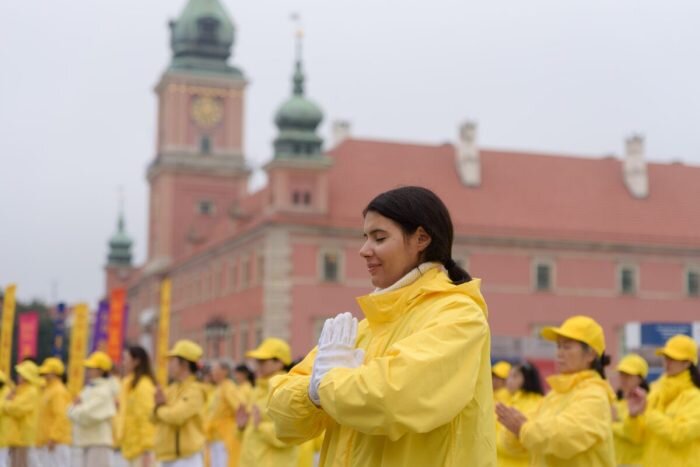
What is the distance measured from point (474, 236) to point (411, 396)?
2088 inches

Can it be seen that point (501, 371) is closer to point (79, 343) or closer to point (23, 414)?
point (23, 414)

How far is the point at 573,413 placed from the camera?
659 cm

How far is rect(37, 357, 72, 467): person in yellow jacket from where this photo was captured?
1605 cm

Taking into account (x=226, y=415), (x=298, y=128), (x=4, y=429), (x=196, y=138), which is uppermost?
(x=196, y=138)

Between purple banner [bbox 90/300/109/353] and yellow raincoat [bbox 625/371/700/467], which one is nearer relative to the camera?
yellow raincoat [bbox 625/371/700/467]

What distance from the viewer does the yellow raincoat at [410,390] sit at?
3.55m

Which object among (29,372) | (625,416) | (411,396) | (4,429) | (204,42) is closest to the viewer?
(411,396)

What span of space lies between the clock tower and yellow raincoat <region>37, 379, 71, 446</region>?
50.2 meters

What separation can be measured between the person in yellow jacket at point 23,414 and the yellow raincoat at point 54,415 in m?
0.31

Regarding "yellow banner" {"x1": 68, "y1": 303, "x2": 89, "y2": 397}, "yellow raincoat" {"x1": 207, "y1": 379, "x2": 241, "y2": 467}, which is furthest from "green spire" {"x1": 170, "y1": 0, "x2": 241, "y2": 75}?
"yellow raincoat" {"x1": 207, "y1": 379, "x2": 241, "y2": 467}

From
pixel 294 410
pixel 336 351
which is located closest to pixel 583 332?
pixel 294 410

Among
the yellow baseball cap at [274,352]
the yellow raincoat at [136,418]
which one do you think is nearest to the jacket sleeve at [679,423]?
the yellow baseball cap at [274,352]

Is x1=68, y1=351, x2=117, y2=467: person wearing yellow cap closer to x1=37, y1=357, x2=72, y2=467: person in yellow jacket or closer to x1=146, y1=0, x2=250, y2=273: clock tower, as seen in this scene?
x1=37, y1=357, x2=72, y2=467: person in yellow jacket

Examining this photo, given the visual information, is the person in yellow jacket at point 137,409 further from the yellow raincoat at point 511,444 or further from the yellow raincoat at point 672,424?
the yellow raincoat at point 672,424
